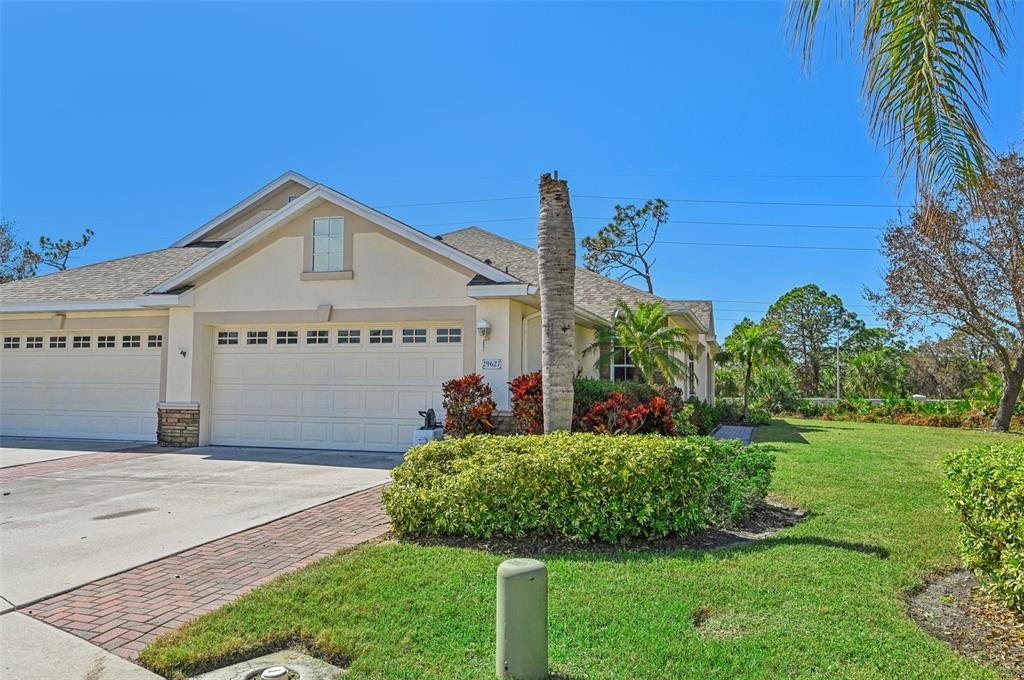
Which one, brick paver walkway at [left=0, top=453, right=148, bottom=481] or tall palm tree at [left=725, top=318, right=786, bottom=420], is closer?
brick paver walkway at [left=0, top=453, right=148, bottom=481]

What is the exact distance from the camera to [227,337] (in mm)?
14320

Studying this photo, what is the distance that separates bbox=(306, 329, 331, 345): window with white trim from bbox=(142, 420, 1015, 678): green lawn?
843 cm

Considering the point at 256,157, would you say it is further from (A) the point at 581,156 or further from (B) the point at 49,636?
(B) the point at 49,636

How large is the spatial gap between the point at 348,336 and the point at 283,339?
62.3 inches

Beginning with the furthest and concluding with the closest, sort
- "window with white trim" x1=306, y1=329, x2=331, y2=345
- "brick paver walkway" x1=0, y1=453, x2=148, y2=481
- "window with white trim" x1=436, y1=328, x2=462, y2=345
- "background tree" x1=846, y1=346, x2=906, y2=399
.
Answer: "background tree" x1=846, y1=346, x2=906, y2=399, "window with white trim" x1=306, y1=329, x2=331, y2=345, "window with white trim" x1=436, y1=328, x2=462, y2=345, "brick paver walkway" x1=0, y1=453, x2=148, y2=481

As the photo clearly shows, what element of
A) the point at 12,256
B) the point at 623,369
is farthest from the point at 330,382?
the point at 12,256

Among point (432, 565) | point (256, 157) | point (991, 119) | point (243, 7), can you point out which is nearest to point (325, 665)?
point (432, 565)

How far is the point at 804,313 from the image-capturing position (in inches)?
2114

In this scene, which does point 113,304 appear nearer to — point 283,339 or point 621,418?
point 283,339

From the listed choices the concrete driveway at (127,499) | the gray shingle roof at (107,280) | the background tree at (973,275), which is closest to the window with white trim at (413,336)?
the concrete driveway at (127,499)

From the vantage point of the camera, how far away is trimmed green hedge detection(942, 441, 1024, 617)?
4.16 meters

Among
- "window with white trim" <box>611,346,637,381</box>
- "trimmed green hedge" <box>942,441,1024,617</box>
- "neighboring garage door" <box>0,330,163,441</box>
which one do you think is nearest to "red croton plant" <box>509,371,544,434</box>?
"trimmed green hedge" <box>942,441,1024,617</box>

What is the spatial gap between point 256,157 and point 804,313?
4616cm

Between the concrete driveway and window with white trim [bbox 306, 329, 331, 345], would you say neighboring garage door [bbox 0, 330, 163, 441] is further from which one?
window with white trim [bbox 306, 329, 331, 345]
